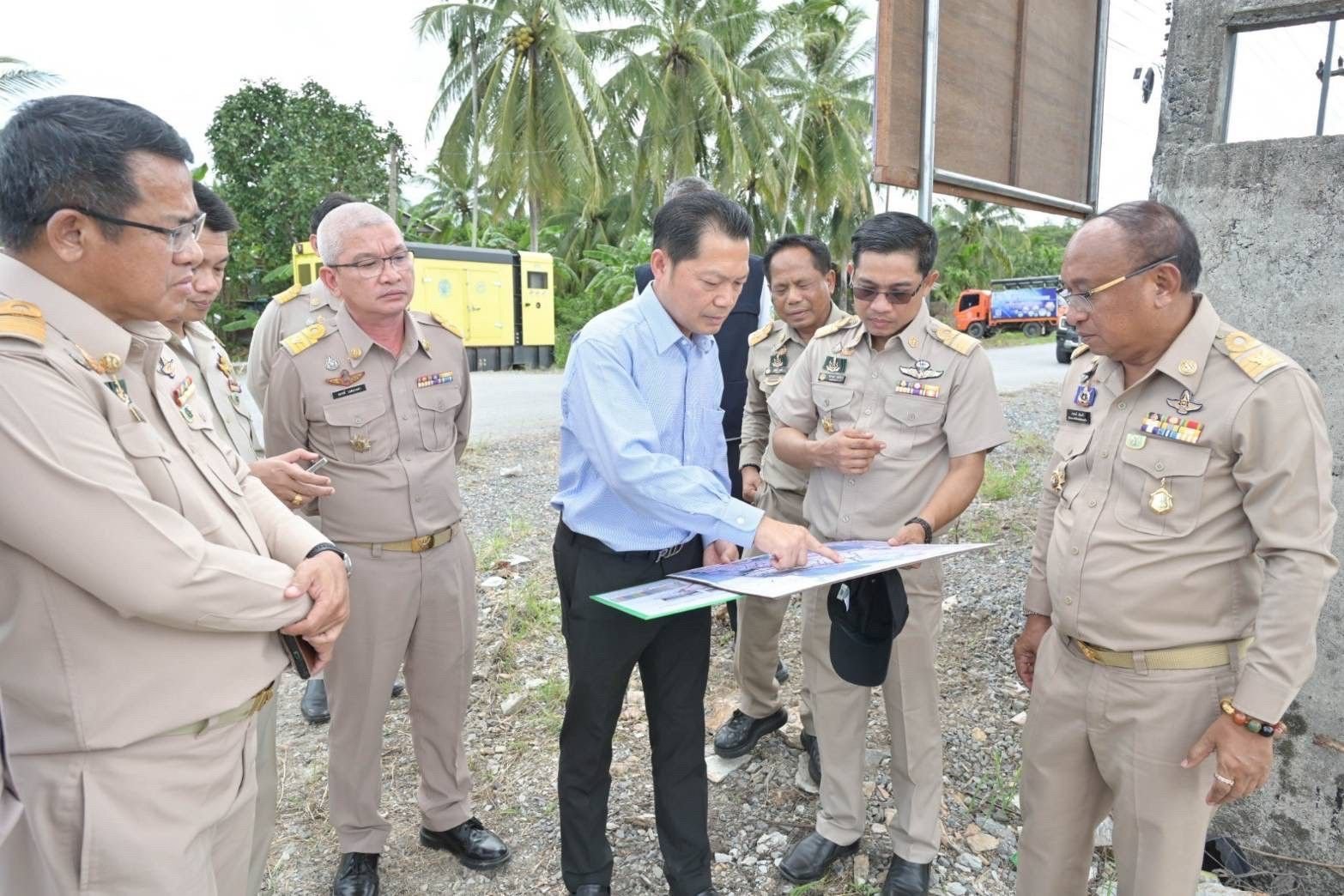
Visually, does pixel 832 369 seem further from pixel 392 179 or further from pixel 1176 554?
pixel 392 179

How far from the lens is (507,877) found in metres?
2.73

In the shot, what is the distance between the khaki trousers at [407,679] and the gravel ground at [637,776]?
0.76 feet

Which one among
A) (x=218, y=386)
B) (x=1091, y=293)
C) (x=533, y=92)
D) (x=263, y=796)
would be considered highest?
(x=533, y=92)

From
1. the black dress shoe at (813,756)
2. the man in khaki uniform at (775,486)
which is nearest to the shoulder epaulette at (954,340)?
the man in khaki uniform at (775,486)

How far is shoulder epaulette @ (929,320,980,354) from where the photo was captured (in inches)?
106

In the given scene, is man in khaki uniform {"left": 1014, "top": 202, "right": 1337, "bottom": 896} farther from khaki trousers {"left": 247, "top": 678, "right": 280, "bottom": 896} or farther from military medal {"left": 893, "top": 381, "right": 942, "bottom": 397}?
khaki trousers {"left": 247, "top": 678, "right": 280, "bottom": 896}

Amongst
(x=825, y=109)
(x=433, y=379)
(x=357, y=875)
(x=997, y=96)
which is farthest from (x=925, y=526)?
(x=825, y=109)

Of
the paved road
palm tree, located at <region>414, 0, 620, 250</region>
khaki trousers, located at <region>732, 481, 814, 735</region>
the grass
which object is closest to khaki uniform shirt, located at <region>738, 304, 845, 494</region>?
khaki trousers, located at <region>732, 481, 814, 735</region>

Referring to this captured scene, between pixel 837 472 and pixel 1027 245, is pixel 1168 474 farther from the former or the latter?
pixel 1027 245

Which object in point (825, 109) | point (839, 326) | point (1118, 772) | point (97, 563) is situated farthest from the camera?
point (825, 109)

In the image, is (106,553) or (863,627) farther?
(863,627)

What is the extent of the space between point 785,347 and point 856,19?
26943 mm

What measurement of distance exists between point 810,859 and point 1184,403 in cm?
173

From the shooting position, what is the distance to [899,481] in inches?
106
